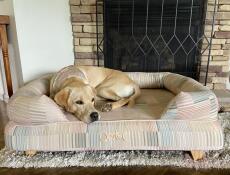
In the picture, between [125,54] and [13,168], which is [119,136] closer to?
[13,168]

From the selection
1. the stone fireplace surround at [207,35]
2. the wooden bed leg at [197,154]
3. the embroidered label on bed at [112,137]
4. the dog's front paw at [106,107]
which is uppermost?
the stone fireplace surround at [207,35]

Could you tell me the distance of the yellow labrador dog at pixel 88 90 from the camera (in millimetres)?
1748

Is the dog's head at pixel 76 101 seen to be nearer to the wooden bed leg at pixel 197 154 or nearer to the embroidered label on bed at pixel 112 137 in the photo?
the embroidered label on bed at pixel 112 137

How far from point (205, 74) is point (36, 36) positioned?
76.5 inches

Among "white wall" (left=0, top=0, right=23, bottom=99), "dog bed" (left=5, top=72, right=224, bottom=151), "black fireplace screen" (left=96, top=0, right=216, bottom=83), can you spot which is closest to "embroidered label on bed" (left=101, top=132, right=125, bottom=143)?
"dog bed" (left=5, top=72, right=224, bottom=151)

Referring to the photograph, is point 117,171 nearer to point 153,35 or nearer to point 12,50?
point 153,35

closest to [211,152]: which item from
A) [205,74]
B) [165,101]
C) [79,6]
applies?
[165,101]


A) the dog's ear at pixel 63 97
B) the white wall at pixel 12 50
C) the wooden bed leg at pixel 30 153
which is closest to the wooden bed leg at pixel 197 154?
the dog's ear at pixel 63 97

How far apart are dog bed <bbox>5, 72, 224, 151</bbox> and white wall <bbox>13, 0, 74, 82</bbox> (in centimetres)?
102

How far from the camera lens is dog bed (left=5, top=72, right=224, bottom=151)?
62.5 inches

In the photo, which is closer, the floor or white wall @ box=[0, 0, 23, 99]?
the floor

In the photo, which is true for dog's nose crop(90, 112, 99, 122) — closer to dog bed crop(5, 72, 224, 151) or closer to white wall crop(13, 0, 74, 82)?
dog bed crop(5, 72, 224, 151)

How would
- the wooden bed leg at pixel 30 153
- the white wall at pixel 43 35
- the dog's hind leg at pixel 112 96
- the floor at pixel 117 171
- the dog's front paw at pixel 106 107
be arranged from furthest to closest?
the white wall at pixel 43 35 < the dog's hind leg at pixel 112 96 < the dog's front paw at pixel 106 107 < the wooden bed leg at pixel 30 153 < the floor at pixel 117 171

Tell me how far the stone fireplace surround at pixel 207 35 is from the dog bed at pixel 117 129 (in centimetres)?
119
